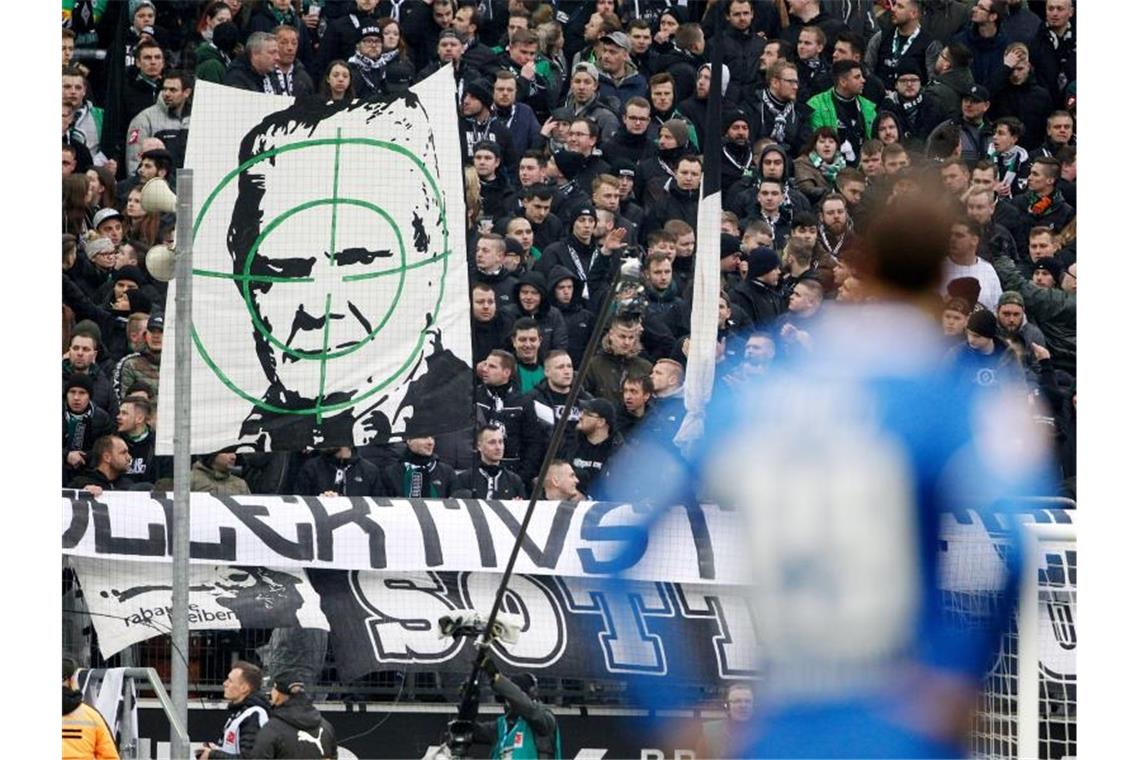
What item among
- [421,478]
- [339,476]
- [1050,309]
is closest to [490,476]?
[421,478]

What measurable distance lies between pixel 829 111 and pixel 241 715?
4893 mm

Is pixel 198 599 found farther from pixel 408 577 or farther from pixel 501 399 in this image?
pixel 501 399

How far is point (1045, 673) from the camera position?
7.18 metres

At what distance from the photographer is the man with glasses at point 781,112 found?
10.7 m

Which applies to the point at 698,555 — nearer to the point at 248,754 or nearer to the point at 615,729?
the point at 615,729

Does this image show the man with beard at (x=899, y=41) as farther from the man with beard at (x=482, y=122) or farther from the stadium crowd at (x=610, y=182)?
the man with beard at (x=482, y=122)

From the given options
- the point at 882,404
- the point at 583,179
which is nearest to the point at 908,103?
the point at 583,179

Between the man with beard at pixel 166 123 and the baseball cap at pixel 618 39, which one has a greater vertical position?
the baseball cap at pixel 618 39

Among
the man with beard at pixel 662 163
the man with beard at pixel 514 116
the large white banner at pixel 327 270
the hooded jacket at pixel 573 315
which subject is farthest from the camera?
the man with beard at pixel 514 116

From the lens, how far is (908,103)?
424 inches

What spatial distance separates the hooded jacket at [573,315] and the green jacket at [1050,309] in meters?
2.16

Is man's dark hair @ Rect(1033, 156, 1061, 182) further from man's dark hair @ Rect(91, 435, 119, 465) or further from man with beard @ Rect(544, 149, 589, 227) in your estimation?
man's dark hair @ Rect(91, 435, 119, 465)

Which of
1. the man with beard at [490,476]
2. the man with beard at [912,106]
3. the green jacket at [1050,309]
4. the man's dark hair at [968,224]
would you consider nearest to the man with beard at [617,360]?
the man with beard at [490,476]
